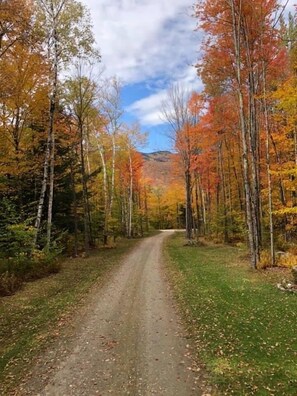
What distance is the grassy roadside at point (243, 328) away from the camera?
4910mm

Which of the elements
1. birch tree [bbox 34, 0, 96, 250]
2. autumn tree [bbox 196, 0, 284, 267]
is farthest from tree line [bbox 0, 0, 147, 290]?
autumn tree [bbox 196, 0, 284, 267]

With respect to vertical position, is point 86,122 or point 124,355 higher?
point 86,122

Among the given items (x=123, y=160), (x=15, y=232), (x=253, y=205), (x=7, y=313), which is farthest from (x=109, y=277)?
(x=123, y=160)

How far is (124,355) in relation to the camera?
5.92 m

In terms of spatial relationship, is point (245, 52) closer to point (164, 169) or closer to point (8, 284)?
point (8, 284)

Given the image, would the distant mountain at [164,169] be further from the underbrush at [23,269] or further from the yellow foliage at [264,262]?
the underbrush at [23,269]

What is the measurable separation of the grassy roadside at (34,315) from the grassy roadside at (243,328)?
3136mm

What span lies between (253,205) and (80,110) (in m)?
11.7

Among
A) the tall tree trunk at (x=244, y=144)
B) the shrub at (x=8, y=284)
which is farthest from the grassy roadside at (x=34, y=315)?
the tall tree trunk at (x=244, y=144)

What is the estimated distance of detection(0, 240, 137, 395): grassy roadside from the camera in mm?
5828

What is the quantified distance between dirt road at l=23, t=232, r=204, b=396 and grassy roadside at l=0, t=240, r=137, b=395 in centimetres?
46

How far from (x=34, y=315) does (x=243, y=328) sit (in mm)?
5216

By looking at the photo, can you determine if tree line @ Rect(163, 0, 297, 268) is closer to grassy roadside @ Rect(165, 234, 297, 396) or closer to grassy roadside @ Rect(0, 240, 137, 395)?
grassy roadside @ Rect(165, 234, 297, 396)

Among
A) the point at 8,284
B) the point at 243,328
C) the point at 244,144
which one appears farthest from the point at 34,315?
the point at 244,144
